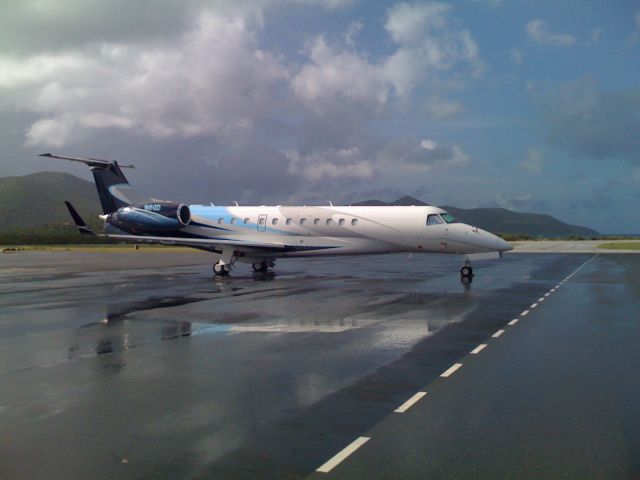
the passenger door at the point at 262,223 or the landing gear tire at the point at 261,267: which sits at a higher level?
the passenger door at the point at 262,223

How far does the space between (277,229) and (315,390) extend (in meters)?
20.5

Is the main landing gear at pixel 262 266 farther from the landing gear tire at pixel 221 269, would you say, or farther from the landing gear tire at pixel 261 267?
the landing gear tire at pixel 221 269

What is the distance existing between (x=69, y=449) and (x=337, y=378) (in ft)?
12.3

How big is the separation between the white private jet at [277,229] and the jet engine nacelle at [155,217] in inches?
1.9

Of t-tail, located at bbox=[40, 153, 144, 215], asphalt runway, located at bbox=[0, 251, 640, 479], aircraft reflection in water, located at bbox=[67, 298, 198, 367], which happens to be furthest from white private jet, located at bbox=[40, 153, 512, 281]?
aircraft reflection in water, located at bbox=[67, 298, 198, 367]

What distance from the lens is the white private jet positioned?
25.0 m

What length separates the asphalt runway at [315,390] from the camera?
5.21 metres

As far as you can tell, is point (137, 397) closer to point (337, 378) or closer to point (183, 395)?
point (183, 395)

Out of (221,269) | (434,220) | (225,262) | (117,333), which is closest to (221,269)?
(221,269)

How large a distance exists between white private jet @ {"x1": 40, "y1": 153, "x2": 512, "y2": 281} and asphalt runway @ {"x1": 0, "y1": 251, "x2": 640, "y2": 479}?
896 centimetres

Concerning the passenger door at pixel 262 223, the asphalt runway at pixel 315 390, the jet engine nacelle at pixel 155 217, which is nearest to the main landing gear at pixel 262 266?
the passenger door at pixel 262 223

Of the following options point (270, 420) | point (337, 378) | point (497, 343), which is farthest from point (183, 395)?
point (497, 343)

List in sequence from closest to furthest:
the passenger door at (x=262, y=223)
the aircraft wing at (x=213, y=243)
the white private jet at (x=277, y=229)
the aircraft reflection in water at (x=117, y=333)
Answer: the aircraft reflection in water at (x=117, y=333), the white private jet at (x=277, y=229), the aircraft wing at (x=213, y=243), the passenger door at (x=262, y=223)

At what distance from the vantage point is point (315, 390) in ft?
24.8
